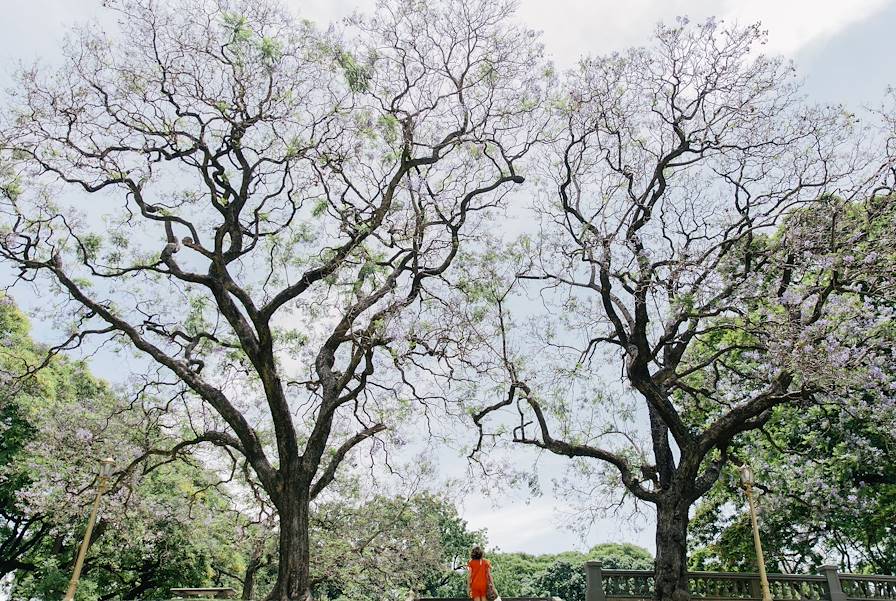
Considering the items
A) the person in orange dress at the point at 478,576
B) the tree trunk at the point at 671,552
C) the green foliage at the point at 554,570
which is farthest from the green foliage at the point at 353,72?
the green foliage at the point at 554,570

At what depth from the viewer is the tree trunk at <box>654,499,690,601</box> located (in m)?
11.4

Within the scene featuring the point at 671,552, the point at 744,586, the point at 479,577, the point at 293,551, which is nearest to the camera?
the point at 479,577

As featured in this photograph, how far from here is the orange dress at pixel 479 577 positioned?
34.3 ft

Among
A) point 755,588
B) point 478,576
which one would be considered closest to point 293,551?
point 478,576

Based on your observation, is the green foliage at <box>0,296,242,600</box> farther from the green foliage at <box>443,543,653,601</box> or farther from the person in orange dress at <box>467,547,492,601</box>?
the green foliage at <box>443,543,653,601</box>

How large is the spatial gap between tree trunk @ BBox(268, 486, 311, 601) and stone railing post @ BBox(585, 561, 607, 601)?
5.20 m

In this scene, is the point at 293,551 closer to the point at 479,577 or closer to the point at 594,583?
the point at 479,577

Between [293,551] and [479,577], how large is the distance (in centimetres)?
310

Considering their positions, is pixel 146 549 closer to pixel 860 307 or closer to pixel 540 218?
pixel 540 218

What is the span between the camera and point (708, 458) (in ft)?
47.7

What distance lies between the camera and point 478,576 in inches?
417

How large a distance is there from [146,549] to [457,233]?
14.1 metres

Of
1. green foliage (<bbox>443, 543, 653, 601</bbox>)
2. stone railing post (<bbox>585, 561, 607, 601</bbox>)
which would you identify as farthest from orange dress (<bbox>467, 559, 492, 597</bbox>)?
green foliage (<bbox>443, 543, 653, 601</bbox>)

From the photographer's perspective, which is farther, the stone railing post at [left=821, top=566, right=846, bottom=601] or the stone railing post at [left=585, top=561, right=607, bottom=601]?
the stone railing post at [left=821, top=566, right=846, bottom=601]
